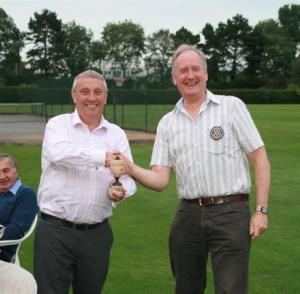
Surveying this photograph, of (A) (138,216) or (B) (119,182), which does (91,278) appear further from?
(A) (138,216)

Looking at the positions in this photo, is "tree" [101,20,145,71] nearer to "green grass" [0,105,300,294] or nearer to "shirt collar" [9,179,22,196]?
"green grass" [0,105,300,294]

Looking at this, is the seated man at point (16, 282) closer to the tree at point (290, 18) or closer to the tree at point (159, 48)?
the tree at point (159, 48)

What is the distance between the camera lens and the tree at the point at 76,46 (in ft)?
336

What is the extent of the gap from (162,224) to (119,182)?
4.77m

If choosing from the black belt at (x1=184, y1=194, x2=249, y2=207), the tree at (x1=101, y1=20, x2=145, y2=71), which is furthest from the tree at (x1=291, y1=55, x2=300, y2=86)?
the black belt at (x1=184, y1=194, x2=249, y2=207)

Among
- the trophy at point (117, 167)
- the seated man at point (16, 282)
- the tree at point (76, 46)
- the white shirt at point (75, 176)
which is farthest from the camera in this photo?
the tree at point (76, 46)

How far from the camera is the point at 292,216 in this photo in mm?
9461

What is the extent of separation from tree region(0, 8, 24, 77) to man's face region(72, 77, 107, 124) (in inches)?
3437

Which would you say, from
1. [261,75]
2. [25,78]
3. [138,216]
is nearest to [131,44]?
[261,75]

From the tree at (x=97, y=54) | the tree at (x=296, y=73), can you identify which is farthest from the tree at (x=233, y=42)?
the tree at (x=97, y=54)

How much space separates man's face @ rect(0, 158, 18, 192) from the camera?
4.57 meters

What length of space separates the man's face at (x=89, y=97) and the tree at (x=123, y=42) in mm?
106899

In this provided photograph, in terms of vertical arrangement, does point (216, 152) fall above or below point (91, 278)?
above

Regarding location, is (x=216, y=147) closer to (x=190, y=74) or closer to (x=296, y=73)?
(x=190, y=74)
